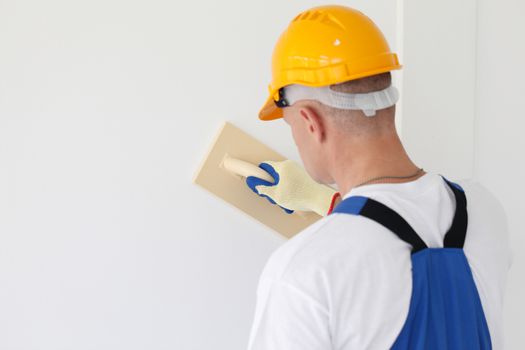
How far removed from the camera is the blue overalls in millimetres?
943

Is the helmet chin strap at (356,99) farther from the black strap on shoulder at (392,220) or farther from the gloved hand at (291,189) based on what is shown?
the gloved hand at (291,189)

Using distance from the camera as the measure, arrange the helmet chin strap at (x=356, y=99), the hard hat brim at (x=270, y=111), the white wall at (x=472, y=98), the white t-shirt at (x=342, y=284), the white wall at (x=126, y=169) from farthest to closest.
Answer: the white wall at (x=472, y=98) < the white wall at (x=126, y=169) < the hard hat brim at (x=270, y=111) < the helmet chin strap at (x=356, y=99) < the white t-shirt at (x=342, y=284)

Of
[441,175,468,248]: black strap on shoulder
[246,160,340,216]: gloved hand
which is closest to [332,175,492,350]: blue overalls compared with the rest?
[441,175,468,248]: black strap on shoulder

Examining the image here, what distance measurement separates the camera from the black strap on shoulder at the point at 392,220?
937mm

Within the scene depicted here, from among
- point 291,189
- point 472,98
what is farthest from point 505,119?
point 291,189

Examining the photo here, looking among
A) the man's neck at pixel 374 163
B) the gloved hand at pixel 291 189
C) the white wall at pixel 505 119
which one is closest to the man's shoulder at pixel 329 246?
the man's neck at pixel 374 163

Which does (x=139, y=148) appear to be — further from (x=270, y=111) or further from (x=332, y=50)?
(x=332, y=50)

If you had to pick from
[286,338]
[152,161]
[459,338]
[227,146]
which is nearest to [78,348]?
[152,161]

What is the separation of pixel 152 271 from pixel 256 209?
0.29 metres

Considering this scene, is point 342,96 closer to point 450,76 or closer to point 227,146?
point 227,146

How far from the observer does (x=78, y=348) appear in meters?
1.55

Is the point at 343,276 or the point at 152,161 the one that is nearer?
the point at 343,276

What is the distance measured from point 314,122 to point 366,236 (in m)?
0.21

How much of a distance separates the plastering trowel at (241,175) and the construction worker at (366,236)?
0.44 m
